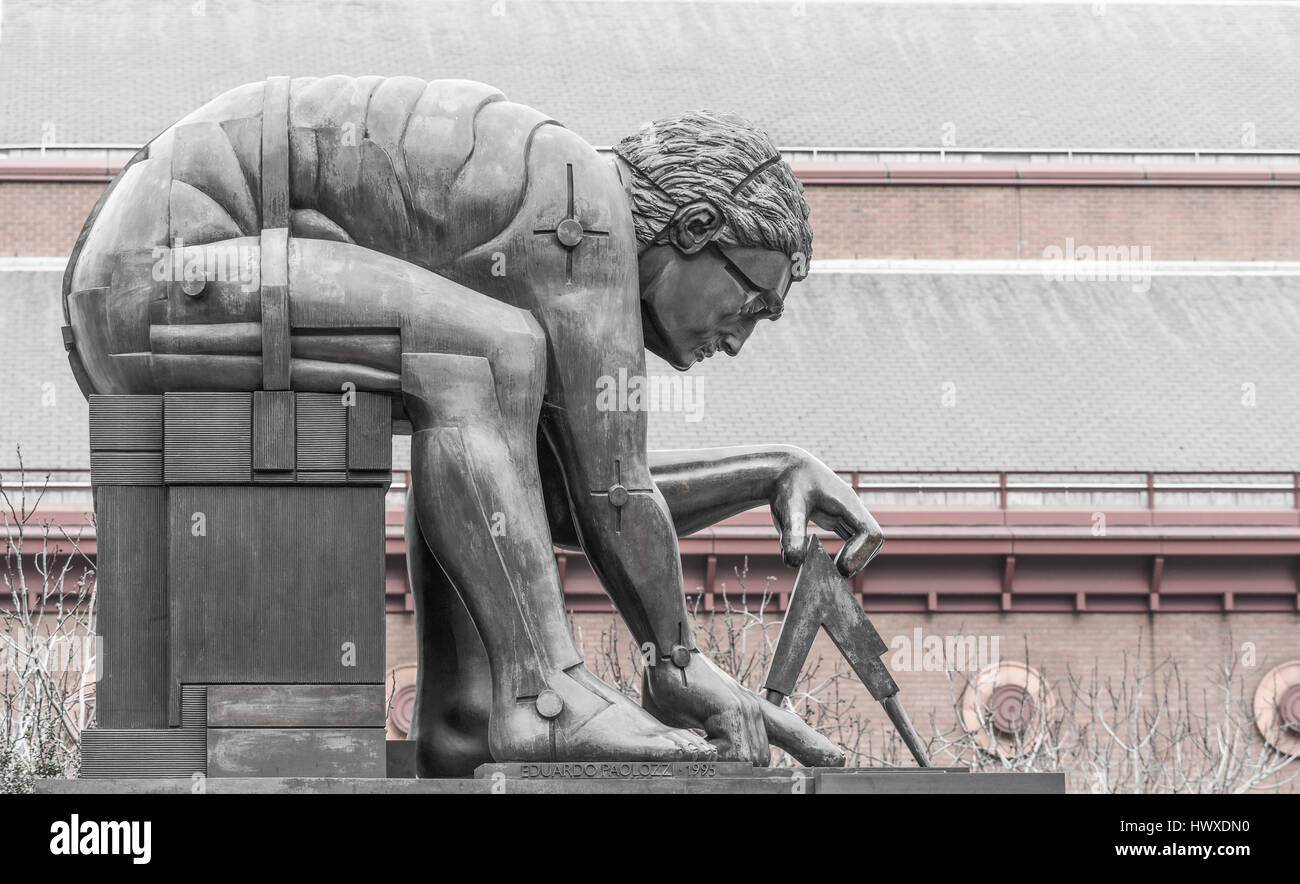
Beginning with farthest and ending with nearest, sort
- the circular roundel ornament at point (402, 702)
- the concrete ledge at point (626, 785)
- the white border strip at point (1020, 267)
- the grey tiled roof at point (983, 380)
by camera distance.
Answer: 1. the white border strip at point (1020, 267)
2. the grey tiled roof at point (983, 380)
3. the circular roundel ornament at point (402, 702)
4. the concrete ledge at point (626, 785)

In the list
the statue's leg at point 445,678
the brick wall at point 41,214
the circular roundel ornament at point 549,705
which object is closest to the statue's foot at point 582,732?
the circular roundel ornament at point 549,705

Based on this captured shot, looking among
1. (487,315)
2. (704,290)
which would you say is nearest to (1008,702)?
(704,290)

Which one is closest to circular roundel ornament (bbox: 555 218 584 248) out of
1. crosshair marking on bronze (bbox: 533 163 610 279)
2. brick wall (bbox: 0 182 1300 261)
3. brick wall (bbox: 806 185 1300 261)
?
crosshair marking on bronze (bbox: 533 163 610 279)

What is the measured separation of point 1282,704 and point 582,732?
990 inches

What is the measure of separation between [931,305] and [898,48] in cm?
679

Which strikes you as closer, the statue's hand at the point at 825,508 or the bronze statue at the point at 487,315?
the bronze statue at the point at 487,315

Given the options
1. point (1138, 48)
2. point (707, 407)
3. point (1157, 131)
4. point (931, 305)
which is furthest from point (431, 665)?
point (1138, 48)

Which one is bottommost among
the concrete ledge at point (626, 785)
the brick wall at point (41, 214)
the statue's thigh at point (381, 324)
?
the concrete ledge at point (626, 785)

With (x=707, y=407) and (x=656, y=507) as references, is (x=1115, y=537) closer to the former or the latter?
(x=707, y=407)

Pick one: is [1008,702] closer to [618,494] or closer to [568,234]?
[618,494]

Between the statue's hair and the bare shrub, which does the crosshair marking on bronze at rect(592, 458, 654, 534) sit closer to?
the statue's hair

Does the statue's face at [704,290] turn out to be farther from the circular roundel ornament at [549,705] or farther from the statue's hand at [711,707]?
the circular roundel ornament at [549,705]

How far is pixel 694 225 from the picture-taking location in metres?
6.90

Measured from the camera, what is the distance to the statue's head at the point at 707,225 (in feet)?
22.7
